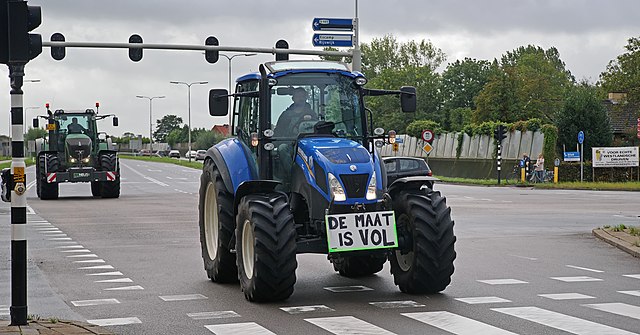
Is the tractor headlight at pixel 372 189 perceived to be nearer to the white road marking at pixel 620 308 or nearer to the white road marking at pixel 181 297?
the white road marking at pixel 181 297

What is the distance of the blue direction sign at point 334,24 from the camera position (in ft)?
115

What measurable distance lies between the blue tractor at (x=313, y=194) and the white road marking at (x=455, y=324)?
3.92 ft

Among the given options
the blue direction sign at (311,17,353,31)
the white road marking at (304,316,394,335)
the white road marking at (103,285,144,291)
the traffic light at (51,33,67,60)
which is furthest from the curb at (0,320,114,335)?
the blue direction sign at (311,17,353,31)

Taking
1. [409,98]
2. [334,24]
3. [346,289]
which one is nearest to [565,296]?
[346,289]

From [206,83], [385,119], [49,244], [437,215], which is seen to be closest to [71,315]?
[437,215]

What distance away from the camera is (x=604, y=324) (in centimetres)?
946

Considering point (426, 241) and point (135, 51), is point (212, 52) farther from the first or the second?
point (426, 241)

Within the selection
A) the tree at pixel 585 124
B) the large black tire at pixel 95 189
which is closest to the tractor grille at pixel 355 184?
the large black tire at pixel 95 189

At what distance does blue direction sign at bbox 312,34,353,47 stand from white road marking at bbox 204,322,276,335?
83.3 feet

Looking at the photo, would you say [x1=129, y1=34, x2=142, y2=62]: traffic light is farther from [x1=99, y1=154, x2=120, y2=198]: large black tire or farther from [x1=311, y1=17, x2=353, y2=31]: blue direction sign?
[x1=311, y1=17, x2=353, y2=31]: blue direction sign

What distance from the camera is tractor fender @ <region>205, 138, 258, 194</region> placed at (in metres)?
12.7

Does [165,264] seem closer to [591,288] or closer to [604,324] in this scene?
[591,288]

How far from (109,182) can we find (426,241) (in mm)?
28279

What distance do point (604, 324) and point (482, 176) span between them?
180ft
